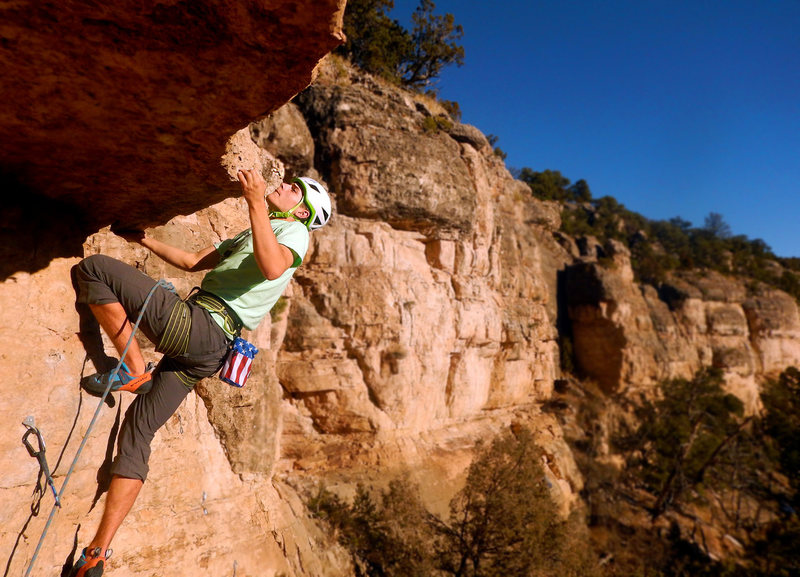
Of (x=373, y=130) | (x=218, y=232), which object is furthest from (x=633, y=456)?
(x=218, y=232)

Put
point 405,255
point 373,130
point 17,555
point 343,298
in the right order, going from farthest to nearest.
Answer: point 405,255 < point 373,130 < point 343,298 < point 17,555

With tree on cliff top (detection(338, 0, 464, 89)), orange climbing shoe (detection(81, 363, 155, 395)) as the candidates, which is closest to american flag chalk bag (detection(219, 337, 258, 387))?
orange climbing shoe (detection(81, 363, 155, 395))

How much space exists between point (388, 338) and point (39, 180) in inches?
273

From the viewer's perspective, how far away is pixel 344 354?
8633 millimetres

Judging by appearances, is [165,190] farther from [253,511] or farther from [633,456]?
[633,456]

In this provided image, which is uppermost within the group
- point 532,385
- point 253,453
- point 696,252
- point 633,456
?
point 696,252

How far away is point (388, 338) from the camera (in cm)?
898

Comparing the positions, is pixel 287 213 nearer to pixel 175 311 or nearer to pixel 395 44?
pixel 175 311

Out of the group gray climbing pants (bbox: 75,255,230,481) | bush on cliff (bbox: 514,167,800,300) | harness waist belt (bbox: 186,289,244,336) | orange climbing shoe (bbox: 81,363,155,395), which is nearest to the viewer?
gray climbing pants (bbox: 75,255,230,481)

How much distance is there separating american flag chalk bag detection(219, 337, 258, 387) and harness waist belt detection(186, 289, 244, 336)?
100 millimetres

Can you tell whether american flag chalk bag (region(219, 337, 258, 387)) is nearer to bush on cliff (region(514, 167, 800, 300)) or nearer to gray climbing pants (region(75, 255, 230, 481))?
gray climbing pants (region(75, 255, 230, 481))

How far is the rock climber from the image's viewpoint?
7.98 feet

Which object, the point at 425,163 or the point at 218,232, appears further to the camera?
the point at 425,163

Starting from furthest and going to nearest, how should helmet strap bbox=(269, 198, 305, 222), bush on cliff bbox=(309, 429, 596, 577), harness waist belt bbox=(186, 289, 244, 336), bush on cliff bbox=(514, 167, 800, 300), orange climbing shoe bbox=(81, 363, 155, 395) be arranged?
bush on cliff bbox=(514, 167, 800, 300)
bush on cliff bbox=(309, 429, 596, 577)
helmet strap bbox=(269, 198, 305, 222)
harness waist belt bbox=(186, 289, 244, 336)
orange climbing shoe bbox=(81, 363, 155, 395)
